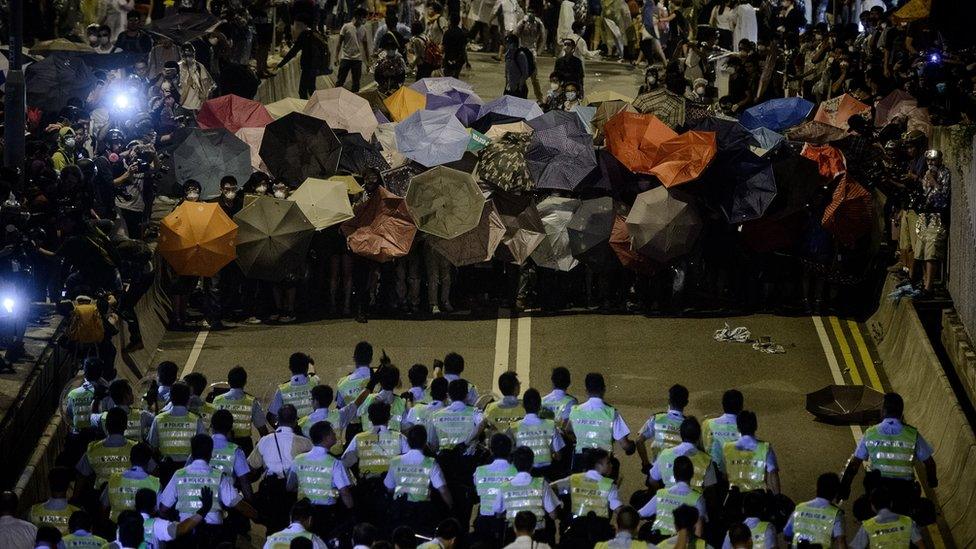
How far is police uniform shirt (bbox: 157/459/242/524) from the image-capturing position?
14625 mm

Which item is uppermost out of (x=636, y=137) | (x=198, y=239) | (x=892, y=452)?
(x=636, y=137)

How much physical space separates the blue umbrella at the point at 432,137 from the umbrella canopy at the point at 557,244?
147 cm

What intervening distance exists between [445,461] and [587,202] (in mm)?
7371

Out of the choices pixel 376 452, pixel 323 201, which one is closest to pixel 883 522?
pixel 376 452

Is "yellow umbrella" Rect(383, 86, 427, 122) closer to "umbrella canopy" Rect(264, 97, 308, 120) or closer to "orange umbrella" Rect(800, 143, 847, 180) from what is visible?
"umbrella canopy" Rect(264, 97, 308, 120)

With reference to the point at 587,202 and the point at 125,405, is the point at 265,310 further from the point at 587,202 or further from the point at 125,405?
the point at 125,405

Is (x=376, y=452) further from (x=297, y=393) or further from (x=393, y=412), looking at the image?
(x=297, y=393)

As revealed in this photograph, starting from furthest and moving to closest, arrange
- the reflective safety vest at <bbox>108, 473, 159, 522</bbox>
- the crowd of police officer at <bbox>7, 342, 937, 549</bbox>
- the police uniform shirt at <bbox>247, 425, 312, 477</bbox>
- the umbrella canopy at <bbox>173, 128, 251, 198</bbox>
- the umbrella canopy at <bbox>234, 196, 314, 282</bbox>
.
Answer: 1. the umbrella canopy at <bbox>173, 128, 251, 198</bbox>
2. the umbrella canopy at <bbox>234, 196, 314, 282</bbox>
3. the police uniform shirt at <bbox>247, 425, 312, 477</bbox>
4. the reflective safety vest at <bbox>108, 473, 159, 522</bbox>
5. the crowd of police officer at <bbox>7, 342, 937, 549</bbox>

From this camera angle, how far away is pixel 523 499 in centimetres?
1452

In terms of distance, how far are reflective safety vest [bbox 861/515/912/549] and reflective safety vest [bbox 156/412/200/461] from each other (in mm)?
5846

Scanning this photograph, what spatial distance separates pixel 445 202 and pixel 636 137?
100 inches

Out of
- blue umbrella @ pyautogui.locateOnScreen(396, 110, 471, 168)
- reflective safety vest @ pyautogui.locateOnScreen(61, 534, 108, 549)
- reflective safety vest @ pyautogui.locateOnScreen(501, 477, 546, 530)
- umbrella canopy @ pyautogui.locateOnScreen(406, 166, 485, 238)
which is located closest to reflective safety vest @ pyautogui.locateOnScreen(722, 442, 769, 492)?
reflective safety vest @ pyautogui.locateOnScreen(501, 477, 546, 530)

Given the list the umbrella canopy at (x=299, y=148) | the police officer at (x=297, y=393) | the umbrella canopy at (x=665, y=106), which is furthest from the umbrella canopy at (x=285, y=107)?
the police officer at (x=297, y=393)

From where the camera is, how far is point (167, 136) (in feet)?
77.7
